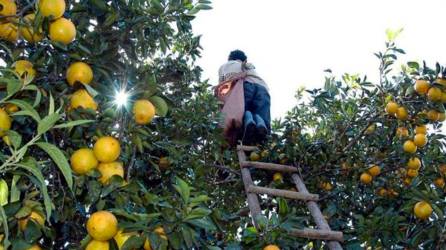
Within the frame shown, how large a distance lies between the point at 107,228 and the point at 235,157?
101 inches

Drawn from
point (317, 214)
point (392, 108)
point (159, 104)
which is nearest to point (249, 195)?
point (317, 214)

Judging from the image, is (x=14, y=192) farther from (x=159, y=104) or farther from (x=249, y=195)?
(x=249, y=195)

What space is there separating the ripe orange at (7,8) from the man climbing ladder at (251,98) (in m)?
2.30

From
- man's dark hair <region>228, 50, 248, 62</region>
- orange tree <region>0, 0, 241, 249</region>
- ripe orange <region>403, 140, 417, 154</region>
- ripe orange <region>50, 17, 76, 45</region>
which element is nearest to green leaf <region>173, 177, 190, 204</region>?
orange tree <region>0, 0, 241, 249</region>

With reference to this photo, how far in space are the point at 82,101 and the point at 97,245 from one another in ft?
1.60

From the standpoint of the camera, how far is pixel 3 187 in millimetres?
1289

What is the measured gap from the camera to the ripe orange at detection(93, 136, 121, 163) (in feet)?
5.42

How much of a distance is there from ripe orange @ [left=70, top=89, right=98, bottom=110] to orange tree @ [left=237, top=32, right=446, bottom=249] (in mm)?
1621

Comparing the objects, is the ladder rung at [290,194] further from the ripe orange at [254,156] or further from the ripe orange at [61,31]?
the ripe orange at [61,31]

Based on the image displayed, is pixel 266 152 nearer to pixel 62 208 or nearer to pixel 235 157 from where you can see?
pixel 235 157

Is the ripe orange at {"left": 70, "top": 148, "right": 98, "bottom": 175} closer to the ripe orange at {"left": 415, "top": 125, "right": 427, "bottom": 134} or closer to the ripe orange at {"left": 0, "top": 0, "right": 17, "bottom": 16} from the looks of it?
the ripe orange at {"left": 0, "top": 0, "right": 17, "bottom": 16}

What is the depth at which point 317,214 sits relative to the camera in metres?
2.86

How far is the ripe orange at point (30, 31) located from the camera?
1.72 metres

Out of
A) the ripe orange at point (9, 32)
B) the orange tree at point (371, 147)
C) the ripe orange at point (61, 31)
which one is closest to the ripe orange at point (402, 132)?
the orange tree at point (371, 147)
